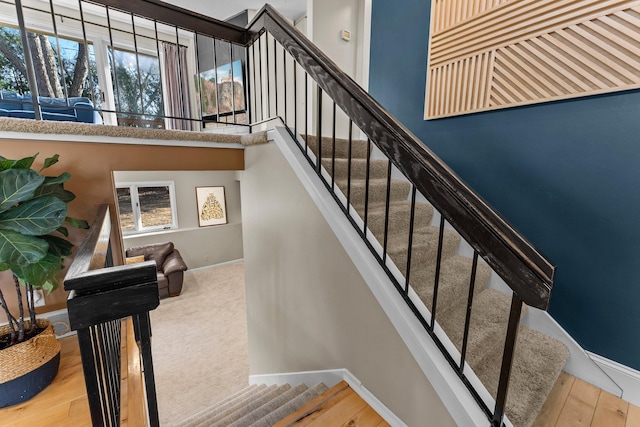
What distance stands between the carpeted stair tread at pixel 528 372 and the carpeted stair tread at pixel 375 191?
108cm

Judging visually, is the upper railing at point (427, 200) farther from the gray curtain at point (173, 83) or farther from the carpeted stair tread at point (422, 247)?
the gray curtain at point (173, 83)

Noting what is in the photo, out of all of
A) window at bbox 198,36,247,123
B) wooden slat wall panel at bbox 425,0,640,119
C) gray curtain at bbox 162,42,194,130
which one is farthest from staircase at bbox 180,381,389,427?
gray curtain at bbox 162,42,194,130

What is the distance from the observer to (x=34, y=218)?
3.41ft

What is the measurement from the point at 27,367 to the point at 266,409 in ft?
3.81

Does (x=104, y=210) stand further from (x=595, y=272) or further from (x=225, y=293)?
(x=225, y=293)

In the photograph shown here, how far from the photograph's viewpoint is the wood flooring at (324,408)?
45.0 inches

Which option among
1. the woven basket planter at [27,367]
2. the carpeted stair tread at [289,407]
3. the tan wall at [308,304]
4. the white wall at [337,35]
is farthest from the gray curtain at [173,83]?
the carpeted stair tread at [289,407]

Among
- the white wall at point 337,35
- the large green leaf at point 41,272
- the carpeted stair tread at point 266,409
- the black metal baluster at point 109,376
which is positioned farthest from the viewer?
the white wall at point 337,35

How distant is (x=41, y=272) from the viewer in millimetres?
1083

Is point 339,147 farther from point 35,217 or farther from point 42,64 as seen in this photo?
point 42,64

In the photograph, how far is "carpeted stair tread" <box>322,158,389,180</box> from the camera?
5.99 feet

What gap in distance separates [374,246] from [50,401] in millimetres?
1576

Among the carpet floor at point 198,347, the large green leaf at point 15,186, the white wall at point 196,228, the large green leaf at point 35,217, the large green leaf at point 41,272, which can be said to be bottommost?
the carpet floor at point 198,347

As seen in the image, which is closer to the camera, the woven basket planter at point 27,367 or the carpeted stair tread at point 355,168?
the woven basket planter at point 27,367
